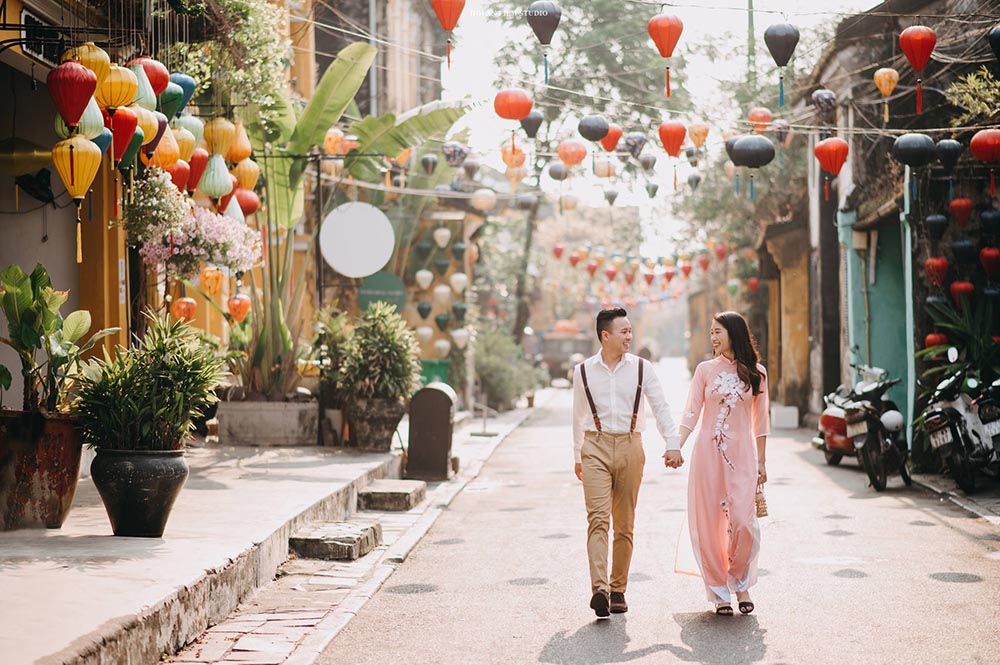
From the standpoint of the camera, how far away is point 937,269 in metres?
15.9

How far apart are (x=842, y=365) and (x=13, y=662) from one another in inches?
805

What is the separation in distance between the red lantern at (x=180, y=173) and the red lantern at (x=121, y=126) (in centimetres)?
215

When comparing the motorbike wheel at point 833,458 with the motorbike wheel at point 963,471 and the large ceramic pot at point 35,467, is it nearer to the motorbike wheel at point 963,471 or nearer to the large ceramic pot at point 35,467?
the motorbike wheel at point 963,471

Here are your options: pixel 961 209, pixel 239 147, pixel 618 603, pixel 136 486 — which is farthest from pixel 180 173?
pixel 961 209

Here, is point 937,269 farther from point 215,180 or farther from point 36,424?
point 36,424

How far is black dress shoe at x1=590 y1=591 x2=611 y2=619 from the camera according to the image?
284 inches

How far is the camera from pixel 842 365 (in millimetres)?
23453

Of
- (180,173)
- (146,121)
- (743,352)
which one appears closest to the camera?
(743,352)

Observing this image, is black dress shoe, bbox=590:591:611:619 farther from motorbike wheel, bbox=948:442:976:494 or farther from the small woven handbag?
motorbike wheel, bbox=948:442:976:494

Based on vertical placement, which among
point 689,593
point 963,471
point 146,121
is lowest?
point 689,593

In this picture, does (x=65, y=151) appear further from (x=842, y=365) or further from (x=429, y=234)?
(x=429, y=234)

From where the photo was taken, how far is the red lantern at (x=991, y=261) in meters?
15.7

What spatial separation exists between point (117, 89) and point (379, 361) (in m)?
7.28

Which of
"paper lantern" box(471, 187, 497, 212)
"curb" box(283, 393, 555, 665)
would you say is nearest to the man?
"curb" box(283, 393, 555, 665)
